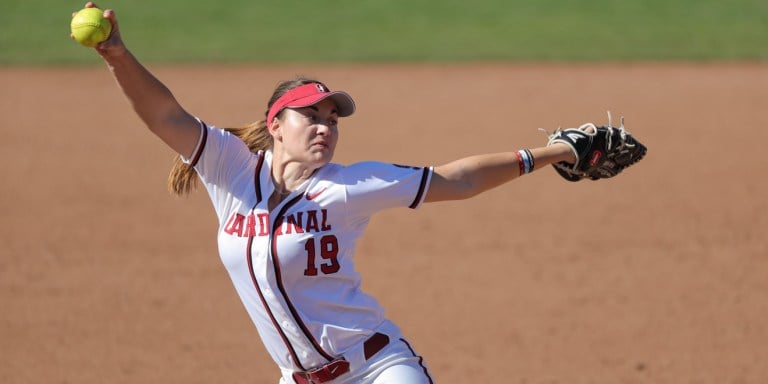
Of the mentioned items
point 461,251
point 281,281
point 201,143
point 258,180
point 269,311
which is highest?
point 461,251

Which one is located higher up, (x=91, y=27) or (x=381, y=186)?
(x=91, y=27)

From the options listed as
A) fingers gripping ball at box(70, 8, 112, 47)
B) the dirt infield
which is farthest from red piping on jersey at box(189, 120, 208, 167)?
the dirt infield

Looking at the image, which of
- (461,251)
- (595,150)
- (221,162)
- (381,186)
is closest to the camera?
(381,186)

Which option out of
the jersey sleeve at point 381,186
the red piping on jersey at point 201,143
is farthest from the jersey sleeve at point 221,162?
the jersey sleeve at point 381,186

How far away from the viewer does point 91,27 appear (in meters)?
3.56

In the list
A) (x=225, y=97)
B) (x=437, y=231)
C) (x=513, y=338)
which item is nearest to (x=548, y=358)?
(x=513, y=338)

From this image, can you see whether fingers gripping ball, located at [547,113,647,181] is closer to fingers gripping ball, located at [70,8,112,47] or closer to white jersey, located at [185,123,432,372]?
white jersey, located at [185,123,432,372]

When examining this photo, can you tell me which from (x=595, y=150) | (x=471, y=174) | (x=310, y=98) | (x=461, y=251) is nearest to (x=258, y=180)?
(x=310, y=98)

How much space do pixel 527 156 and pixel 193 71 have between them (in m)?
12.5

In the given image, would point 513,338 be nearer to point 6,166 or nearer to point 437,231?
point 437,231

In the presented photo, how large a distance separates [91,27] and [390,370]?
163cm

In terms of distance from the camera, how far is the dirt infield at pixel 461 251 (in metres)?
6.59

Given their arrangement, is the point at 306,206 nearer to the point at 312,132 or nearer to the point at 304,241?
the point at 304,241

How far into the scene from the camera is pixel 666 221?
905cm
